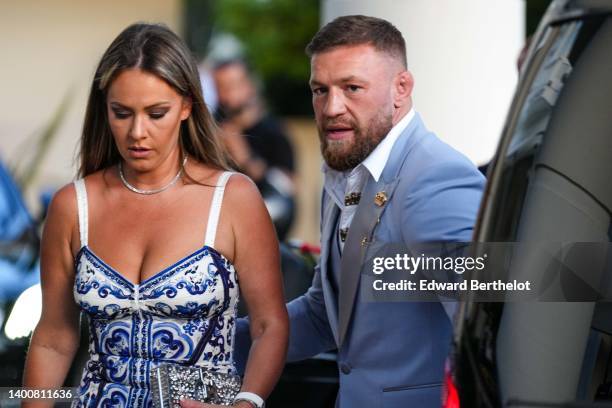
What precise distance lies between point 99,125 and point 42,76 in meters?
8.82

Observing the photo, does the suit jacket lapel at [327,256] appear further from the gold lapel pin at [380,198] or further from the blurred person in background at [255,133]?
the blurred person in background at [255,133]

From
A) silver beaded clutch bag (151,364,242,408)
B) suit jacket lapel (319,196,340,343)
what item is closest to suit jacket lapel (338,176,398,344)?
suit jacket lapel (319,196,340,343)

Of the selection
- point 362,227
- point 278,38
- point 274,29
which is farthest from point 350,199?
point 274,29

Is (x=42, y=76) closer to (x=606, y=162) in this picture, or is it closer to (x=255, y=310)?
(x=255, y=310)

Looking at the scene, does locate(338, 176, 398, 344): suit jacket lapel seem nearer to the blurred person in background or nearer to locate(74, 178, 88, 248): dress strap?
locate(74, 178, 88, 248): dress strap

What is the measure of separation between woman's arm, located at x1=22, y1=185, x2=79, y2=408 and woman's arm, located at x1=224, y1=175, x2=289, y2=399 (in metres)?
0.46

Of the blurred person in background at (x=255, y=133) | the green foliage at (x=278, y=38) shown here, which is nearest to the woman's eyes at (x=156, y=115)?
the blurred person in background at (x=255, y=133)

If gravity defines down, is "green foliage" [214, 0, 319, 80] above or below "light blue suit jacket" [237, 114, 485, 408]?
above

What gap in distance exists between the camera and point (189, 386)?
336 cm

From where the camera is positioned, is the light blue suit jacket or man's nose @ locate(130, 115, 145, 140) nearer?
the light blue suit jacket

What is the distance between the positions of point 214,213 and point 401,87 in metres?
0.62

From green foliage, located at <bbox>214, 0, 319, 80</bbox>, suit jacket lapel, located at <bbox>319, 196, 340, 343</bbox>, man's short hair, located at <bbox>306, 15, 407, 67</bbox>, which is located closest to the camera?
man's short hair, located at <bbox>306, 15, 407, 67</bbox>

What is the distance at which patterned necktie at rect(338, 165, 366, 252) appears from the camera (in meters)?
3.55

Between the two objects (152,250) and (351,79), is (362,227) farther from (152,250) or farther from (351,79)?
(152,250)
